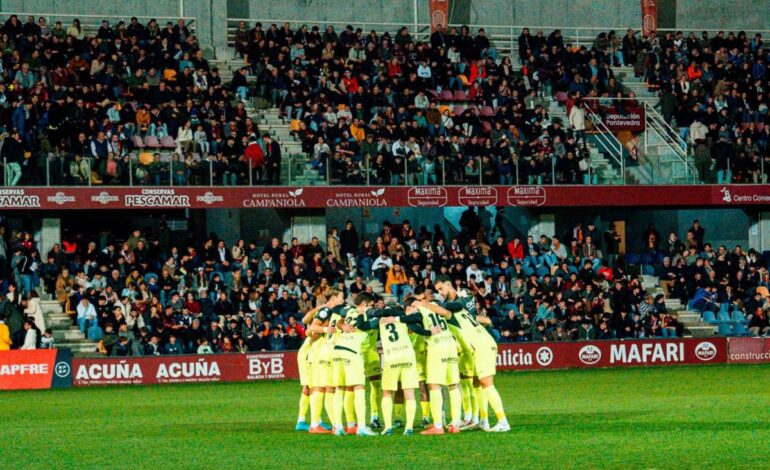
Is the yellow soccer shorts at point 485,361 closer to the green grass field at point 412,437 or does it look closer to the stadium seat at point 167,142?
the green grass field at point 412,437

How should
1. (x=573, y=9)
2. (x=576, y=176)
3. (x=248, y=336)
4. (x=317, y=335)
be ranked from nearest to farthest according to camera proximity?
1. (x=317, y=335)
2. (x=248, y=336)
3. (x=576, y=176)
4. (x=573, y=9)

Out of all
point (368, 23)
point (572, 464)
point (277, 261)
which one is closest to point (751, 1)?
point (368, 23)

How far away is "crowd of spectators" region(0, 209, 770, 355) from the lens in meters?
32.9

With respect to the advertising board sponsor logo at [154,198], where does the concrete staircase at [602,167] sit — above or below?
above

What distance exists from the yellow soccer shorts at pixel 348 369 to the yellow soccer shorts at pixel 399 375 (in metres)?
0.41

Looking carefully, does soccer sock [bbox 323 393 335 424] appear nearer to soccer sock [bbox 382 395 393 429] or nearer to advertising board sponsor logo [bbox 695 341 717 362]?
soccer sock [bbox 382 395 393 429]

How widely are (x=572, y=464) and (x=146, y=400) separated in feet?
47.8

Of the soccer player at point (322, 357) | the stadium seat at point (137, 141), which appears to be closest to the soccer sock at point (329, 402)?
the soccer player at point (322, 357)

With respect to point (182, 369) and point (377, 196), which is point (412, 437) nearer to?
point (182, 369)

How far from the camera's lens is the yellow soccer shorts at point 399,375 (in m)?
16.1

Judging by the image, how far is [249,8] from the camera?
1832 inches

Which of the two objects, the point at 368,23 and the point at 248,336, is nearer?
the point at 248,336

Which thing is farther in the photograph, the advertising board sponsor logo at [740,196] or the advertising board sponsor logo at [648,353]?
the advertising board sponsor logo at [740,196]

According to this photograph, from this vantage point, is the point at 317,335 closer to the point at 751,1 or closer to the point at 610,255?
the point at 610,255
